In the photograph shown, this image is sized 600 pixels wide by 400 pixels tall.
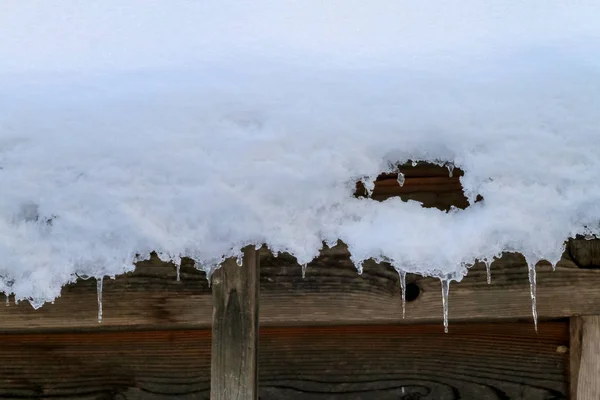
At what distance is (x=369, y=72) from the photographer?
1.62m

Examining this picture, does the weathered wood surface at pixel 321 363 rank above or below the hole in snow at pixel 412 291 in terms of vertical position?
below

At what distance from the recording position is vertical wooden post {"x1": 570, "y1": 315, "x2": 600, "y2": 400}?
1588 mm

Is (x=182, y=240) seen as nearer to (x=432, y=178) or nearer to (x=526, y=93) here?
(x=432, y=178)

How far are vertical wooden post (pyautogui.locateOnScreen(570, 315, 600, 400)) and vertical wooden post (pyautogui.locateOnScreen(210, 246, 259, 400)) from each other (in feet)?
2.73

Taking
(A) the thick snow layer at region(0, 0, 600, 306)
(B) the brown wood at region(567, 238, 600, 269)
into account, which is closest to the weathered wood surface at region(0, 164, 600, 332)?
(B) the brown wood at region(567, 238, 600, 269)

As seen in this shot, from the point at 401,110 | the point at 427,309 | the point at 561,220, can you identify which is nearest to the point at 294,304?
the point at 427,309

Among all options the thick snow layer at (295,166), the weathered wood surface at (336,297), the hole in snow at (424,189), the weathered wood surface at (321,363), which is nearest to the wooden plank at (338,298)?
the weathered wood surface at (336,297)

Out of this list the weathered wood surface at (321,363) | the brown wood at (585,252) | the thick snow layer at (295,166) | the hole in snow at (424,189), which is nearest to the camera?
the thick snow layer at (295,166)

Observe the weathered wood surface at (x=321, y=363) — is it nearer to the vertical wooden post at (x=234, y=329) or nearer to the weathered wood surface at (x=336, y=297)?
the weathered wood surface at (x=336, y=297)

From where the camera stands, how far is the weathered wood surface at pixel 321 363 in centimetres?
172

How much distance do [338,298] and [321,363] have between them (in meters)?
0.26

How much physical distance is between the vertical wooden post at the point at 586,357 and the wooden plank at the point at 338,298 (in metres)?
0.05

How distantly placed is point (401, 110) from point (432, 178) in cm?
16

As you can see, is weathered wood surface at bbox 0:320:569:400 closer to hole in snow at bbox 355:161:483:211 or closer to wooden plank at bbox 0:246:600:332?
wooden plank at bbox 0:246:600:332
